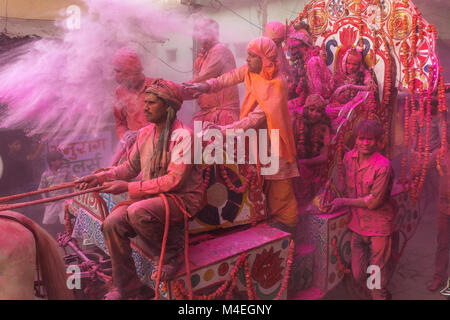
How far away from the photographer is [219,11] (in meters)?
2.09

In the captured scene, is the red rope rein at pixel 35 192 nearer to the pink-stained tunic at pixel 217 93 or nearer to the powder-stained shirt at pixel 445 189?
the pink-stained tunic at pixel 217 93

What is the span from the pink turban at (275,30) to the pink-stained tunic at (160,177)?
0.98m

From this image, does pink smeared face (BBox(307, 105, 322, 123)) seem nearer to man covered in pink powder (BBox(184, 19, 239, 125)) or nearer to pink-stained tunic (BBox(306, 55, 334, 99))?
pink-stained tunic (BBox(306, 55, 334, 99))

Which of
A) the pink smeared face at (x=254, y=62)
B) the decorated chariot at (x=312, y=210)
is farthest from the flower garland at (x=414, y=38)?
the pink smeared face at (x=254, y=62)

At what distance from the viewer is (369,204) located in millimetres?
2332

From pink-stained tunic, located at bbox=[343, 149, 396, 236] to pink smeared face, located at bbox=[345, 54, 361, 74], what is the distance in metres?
0.82

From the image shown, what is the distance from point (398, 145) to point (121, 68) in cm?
198

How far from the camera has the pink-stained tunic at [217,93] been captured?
2.07 metres

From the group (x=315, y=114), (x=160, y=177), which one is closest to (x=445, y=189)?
(x=315, y=114)

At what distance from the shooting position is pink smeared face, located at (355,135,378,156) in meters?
2.27

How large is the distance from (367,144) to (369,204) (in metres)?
0.39

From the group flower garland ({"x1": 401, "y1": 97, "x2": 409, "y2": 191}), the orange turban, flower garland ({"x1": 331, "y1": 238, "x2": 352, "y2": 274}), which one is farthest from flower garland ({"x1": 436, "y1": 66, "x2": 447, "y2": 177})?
the orange turban
